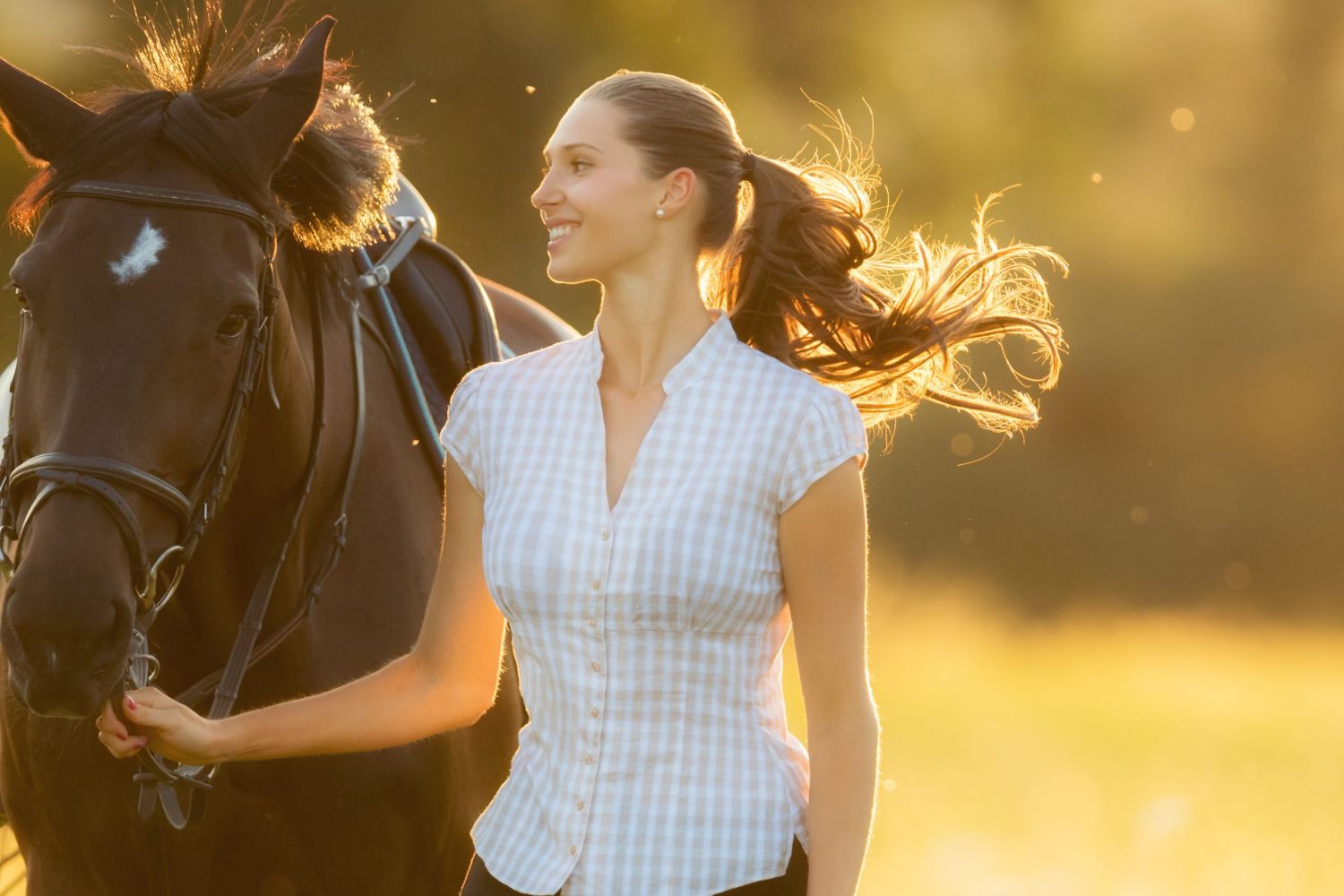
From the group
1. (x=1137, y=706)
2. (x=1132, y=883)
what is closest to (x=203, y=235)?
(x=1132, y=883)

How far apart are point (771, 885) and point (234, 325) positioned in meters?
1.27

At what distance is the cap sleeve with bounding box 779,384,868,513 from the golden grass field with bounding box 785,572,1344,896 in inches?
252

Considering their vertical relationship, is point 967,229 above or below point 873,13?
below

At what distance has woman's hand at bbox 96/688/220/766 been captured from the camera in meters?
2.55

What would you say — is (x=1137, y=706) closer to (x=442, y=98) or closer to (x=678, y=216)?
(x=442, y=98)

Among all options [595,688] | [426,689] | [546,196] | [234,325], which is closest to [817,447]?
[595,688]

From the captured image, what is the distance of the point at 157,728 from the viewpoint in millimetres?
2572

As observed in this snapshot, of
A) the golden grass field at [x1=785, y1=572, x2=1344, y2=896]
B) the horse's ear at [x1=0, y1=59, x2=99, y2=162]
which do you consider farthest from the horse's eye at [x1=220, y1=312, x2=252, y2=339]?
the golden grass field at [x1=785, y1=572, x2=1344, y2=896]

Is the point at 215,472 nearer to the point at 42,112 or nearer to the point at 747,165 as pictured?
the point at 42,112

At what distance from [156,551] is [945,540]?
18632 millimetres

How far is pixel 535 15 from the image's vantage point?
19.3 metres

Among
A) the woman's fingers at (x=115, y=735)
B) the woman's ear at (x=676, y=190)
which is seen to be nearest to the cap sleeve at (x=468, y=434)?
the woman's ear at (x=676, y=190)

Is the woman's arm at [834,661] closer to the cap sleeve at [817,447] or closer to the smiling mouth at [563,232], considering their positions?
the cap sleeve at [817,447]

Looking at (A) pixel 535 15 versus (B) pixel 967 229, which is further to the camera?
(B) pixel 967 229
